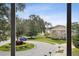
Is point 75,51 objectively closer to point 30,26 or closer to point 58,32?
point 58,32

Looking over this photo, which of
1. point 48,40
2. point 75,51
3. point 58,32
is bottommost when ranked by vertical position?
point 75,51

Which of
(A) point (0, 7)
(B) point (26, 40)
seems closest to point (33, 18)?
(B) point (26, 40)

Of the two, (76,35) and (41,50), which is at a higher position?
(76,35)

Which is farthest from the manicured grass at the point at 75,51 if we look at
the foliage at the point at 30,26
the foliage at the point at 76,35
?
the foliage at the point at 30,26

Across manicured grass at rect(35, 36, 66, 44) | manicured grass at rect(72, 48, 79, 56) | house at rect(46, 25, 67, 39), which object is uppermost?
house at rect(46, 25, 67, 39)

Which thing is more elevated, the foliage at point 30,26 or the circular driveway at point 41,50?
the foliage at point 30,26

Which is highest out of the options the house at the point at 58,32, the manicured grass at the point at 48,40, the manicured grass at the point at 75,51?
the house at the point at 58,32

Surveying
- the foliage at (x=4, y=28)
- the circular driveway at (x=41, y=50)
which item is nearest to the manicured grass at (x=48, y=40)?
the circular driveway at (x=41, y=50)

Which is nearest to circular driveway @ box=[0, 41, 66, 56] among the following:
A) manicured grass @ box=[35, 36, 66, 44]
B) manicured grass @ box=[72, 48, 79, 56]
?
manicured grass @ box=[35, 36, 66, 44]

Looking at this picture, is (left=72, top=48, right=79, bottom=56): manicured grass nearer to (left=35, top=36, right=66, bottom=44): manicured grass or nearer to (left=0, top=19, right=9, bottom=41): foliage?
(left=35, top=36, right=66, bottom=44): manicured grass

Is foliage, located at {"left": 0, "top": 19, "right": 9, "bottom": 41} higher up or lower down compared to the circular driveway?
higher up

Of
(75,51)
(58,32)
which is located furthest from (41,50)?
(75,51)

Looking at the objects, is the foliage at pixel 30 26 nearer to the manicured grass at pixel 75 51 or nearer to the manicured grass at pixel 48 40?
the manicured grass at pixel 48 40

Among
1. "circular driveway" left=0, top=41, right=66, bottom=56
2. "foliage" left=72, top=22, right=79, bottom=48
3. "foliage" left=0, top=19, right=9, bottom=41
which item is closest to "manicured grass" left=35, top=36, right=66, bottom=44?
"circular driveway" left=0, top=41, right=66, bottom=56
